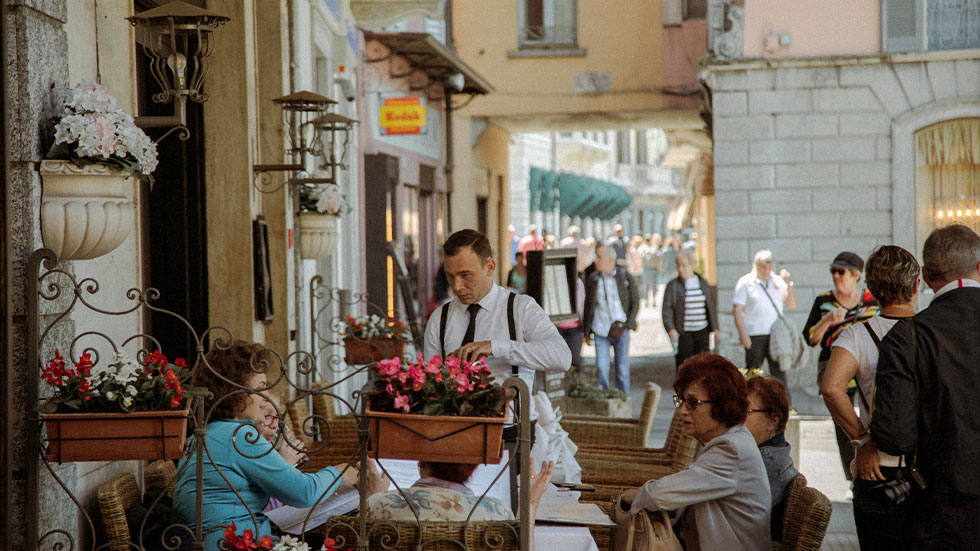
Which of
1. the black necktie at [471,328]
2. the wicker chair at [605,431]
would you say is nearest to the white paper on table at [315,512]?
the black necktie at [471,328]

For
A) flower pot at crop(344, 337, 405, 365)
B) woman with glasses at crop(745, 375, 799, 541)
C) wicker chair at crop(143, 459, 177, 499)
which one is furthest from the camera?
flower pot at crop(344, 337, 405, 365)

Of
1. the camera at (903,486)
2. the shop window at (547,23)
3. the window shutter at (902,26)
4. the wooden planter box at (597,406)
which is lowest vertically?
the wooden planter box at (597,406)

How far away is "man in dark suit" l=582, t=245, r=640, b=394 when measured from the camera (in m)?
12.1

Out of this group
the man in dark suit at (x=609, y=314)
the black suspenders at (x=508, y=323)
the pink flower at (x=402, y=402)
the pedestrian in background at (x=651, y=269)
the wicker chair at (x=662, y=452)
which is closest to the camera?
the pink flower at (x=402, y=402)

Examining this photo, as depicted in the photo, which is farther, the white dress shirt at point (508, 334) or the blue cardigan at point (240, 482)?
the white dress shirt at point (508, 334)

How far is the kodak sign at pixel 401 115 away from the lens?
13906 millimetres

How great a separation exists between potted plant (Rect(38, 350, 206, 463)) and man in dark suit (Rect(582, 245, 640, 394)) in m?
8.80

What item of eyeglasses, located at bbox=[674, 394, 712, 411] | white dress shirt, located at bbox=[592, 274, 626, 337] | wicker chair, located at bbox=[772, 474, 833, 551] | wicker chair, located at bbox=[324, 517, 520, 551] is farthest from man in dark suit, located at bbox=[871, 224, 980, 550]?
white dress shirt, located at bbox=[592, 274, 626, 337]

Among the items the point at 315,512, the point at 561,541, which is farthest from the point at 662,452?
the point at 315,512

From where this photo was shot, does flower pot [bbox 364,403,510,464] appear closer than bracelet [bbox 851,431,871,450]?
Yes

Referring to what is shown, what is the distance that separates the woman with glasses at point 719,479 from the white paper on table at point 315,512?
1.00m

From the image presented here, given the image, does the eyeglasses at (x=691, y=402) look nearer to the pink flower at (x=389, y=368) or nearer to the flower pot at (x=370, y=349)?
the pink flower at (x=389, y=368)

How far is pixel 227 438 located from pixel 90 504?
76 centimetres

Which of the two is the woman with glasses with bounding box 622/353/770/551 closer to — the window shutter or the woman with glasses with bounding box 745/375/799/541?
the woman with glasses with bounding box 745/375/799/541
